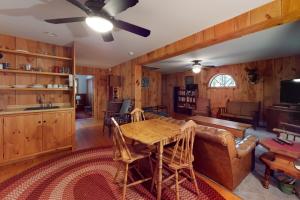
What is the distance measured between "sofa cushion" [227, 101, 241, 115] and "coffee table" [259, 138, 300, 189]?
3572 mm

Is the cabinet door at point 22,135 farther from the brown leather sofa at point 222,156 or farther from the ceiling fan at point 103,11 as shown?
the brown leather sofa at point 222,156

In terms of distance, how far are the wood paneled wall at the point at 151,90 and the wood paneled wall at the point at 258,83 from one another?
165 centimetres

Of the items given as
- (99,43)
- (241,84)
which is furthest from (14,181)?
(241,84)

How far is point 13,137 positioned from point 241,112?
244 inches

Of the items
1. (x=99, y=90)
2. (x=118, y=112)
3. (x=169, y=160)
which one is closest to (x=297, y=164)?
(x=169, y=160)

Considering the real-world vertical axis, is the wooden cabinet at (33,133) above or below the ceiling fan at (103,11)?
below

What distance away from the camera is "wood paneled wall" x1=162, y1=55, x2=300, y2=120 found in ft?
15.6

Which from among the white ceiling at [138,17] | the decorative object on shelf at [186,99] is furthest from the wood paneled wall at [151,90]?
the white ceiling at [138,17]

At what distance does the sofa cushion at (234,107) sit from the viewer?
547cm

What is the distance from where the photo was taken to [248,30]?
1962 mm

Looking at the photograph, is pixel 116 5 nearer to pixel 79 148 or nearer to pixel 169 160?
pixel 169 160

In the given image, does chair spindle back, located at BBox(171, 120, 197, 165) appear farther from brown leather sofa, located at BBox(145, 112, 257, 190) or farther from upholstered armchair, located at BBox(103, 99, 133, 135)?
upholstered armchair, located at BBox(103, 99, 133, 135)

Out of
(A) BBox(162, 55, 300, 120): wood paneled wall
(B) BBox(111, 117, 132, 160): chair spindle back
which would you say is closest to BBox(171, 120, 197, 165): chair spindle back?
(B) BBox(111, 117, 132, 160): chair spindle back

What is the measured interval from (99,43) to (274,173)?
392 centimetres
